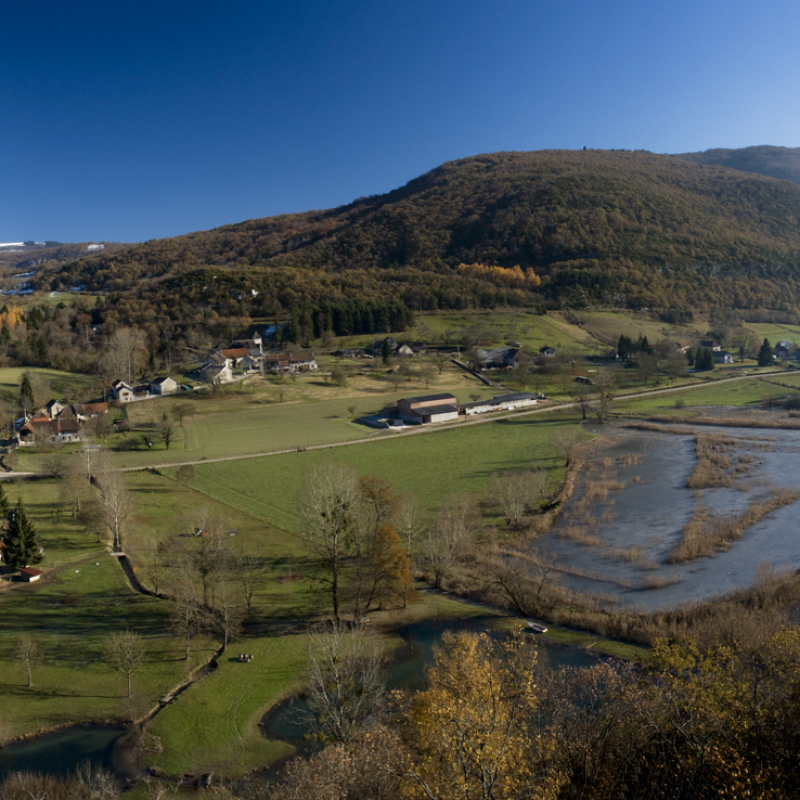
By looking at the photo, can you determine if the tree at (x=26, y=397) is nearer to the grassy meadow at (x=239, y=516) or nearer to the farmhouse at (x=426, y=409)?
the grassy meadow at (x=239, y=516)

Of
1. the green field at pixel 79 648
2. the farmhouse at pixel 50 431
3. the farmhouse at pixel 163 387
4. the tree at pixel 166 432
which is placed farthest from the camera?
the farmhouse at pixel 163 387

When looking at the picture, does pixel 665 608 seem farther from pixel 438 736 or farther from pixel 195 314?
pixel 195 314

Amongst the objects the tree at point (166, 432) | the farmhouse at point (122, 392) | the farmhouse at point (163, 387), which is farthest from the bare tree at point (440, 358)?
the farmhouse at point (122, 392)

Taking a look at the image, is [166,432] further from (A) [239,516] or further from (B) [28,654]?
(B) [28,654]

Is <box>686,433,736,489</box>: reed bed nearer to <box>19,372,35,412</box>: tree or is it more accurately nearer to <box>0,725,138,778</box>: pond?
<box>0,725,138,778</box>: pond

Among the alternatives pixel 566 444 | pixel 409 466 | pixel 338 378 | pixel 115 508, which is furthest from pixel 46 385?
pixel 566 444

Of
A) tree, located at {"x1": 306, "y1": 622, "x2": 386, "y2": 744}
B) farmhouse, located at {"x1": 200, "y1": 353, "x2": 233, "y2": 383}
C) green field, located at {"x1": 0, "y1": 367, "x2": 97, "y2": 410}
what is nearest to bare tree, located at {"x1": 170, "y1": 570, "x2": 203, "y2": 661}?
tree, located at {"x1": 306, "y1": 622, "x2": 386, "y2": 744}
